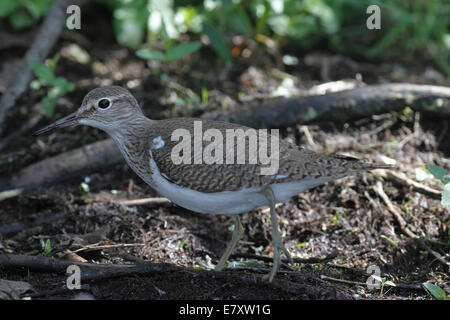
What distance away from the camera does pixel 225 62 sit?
770 cm

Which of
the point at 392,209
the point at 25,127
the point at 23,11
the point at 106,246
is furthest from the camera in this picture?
the point at 23,11

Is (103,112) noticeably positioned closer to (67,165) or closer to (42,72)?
(67,165)

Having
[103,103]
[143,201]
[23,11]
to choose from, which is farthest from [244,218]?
[23,11]

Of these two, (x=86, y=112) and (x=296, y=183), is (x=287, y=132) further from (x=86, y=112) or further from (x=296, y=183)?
(x=86, y=112)

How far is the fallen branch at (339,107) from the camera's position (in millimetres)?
6383

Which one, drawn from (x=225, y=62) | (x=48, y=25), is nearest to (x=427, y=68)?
(x=225, y=62)

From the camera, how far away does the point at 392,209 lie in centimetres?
536

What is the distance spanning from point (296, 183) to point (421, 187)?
163 cm

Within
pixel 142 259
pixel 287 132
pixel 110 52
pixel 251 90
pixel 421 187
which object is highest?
pixel 110 52

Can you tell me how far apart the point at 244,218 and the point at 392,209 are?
1393 mm

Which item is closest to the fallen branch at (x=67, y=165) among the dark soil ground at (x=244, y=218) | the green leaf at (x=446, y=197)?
the dark soil ground at (x=244, y=218)

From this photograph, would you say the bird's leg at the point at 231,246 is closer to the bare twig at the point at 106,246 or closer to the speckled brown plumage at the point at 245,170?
the speckled brown plumage at the point at 245,170

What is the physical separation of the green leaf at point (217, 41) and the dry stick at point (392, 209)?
272cm

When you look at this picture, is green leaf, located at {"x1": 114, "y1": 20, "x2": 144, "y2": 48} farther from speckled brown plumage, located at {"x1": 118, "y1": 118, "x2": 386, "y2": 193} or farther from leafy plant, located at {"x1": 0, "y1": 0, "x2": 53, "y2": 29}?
speckled brown plumage, located at {"x1": 118, "y1": 118, "x2": 386, "y2": 193}
